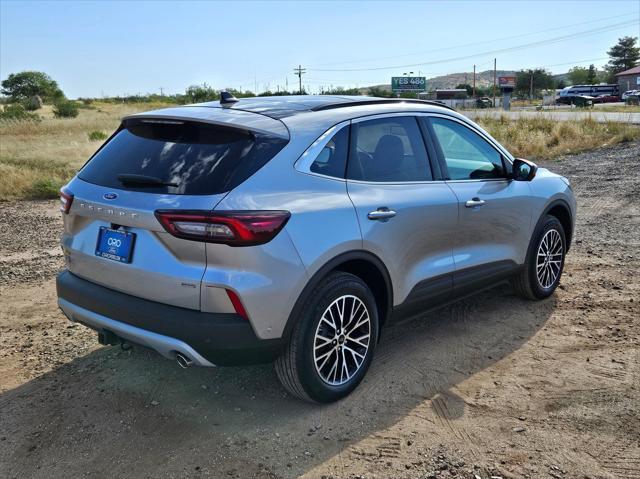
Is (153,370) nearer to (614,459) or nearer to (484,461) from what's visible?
(484,461)

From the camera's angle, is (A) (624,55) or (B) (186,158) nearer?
(B) (186,158)

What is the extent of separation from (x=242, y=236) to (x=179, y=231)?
0.32 m

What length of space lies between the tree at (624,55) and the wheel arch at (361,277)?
111 metres

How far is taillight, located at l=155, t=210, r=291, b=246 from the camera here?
2920mm

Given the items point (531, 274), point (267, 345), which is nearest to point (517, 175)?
point (531, 274)

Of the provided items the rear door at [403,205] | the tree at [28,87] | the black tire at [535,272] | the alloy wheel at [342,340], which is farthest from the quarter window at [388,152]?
the tree at [28,87]

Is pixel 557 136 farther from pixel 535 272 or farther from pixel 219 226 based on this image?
pixel 219 226

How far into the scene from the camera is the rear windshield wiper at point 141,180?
10.3ft

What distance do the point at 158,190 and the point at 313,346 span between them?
3.91ft

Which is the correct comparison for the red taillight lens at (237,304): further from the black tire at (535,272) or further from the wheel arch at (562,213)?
the wheel arch at (562,213)

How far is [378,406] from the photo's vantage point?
11.7 feet

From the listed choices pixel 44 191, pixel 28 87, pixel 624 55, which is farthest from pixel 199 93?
pixel 624 55

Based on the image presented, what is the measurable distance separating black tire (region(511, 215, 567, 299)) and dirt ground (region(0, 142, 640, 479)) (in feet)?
0.45

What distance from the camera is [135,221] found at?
3.10m
